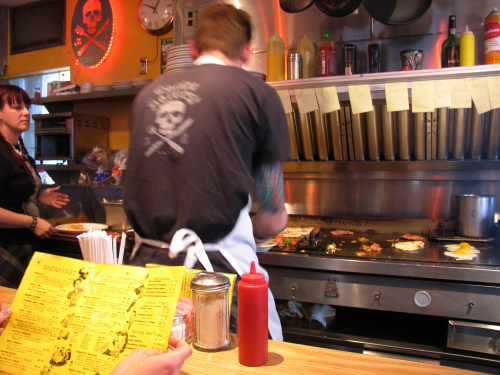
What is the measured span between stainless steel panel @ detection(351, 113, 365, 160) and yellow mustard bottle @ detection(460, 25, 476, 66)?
0.68 m

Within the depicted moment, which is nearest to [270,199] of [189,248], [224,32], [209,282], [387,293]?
[189,248]

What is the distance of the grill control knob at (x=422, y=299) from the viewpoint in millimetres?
1800

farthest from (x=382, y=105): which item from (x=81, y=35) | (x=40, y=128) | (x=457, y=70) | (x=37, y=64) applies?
(x=37, y=64)

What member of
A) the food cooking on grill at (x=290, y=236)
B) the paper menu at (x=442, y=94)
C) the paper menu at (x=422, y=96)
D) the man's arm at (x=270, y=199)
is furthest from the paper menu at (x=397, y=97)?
the man's arm at (x=270, y=199)

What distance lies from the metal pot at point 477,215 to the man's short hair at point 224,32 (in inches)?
69.5

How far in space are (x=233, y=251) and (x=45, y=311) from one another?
0.50 meters

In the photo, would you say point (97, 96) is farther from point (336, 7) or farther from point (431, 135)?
point (431, 135)

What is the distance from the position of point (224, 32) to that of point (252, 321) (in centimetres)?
92

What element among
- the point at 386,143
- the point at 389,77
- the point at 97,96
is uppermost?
the point at 97,96

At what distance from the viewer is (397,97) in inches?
88.1

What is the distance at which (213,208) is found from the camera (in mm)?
1056

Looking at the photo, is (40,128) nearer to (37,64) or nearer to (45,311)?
(37,64)

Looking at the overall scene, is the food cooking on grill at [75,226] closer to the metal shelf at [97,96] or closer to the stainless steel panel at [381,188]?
the metal shelf at [97,96]

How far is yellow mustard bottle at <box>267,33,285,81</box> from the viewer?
276 cm
